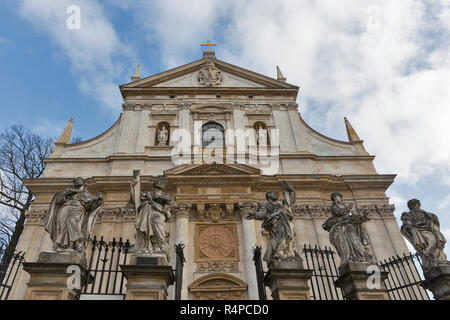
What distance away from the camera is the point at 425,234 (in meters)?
7.15

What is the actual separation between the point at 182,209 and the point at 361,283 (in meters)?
8.53

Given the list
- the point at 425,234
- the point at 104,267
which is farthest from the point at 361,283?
the point at 104,267

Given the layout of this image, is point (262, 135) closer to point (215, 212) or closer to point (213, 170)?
point (213, 170)

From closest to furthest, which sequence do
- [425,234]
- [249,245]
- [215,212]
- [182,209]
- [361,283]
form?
[361,283], [425,234], [249,245], [182,209], [215,212]

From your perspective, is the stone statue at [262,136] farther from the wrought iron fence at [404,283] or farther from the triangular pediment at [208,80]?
the wrought iron fence at [404,283]

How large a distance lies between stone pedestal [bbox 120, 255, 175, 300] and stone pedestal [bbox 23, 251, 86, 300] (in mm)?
843

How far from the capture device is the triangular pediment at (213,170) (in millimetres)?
14164

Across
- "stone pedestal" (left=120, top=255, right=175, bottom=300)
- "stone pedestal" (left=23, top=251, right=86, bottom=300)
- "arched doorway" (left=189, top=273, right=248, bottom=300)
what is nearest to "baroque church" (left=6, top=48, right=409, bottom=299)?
"arched doorway" (left=189, top=273, right=248, bottom=300)

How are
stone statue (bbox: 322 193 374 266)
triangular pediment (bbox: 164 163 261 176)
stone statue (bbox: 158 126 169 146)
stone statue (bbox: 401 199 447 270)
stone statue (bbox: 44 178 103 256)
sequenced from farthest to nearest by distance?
stone statue (bbox: 158 126 169 146) < triangular pediment (bbox: 164 163 261 176) < stone statue (bbox: 401 199 447 270) < stone statue (bbox: 322 193 374 266) < stone statue (bbox: 44 178 103 256)

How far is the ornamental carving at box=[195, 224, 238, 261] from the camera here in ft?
41.6

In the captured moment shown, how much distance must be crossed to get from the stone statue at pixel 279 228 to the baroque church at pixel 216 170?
5.62 metres

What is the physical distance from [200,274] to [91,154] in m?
8.82

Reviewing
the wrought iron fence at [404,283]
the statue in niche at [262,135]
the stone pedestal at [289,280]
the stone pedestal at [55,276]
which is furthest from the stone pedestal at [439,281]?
the statue in niche at [262,135]

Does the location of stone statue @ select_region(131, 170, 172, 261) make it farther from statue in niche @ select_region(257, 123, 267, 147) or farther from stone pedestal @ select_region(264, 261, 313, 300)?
statue in niche @ select_region(257, 123, 267, 147)
